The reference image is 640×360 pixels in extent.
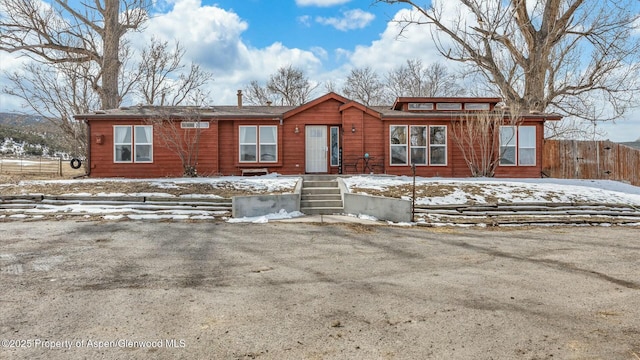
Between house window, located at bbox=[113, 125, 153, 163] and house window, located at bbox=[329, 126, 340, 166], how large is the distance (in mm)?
7162

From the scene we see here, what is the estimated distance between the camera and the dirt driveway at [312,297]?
2688mm

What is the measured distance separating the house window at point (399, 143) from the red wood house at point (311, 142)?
0.04 m

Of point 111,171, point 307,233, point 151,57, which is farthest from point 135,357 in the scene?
point 151,57

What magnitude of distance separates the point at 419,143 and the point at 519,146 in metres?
4.10

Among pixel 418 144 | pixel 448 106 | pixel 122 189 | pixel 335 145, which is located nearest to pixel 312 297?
pixel 122 189

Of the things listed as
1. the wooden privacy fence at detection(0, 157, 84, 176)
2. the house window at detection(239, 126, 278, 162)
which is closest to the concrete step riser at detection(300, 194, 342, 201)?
the house window at detection(239, 126, 278, 162)

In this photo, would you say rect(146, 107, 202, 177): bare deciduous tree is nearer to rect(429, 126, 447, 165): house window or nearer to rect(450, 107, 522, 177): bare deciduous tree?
rect(429, 126, 447, 165): house window

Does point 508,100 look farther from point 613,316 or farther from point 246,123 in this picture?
point 613,316

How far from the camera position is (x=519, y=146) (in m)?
15.1

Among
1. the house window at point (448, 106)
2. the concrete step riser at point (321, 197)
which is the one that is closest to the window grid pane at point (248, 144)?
the concrete step riser at point (321, 197)

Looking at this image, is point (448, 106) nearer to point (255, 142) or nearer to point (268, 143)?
point (268, 143)

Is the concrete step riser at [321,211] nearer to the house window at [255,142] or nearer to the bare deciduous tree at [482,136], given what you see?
the house window at [255,142]

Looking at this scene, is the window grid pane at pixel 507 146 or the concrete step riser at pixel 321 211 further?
the window grid pane at pixel 507 146

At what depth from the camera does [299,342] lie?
2758 mm
